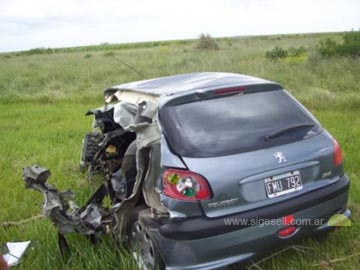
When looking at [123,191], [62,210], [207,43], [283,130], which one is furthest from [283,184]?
[207,43]

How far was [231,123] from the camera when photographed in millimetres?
3107

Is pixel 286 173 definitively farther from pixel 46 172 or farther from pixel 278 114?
pixel 46 172

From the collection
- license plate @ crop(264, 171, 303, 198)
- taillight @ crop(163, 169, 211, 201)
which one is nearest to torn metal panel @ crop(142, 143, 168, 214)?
taillight @ crop(163, 169, 211, 201)

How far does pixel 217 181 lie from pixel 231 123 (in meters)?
0.54

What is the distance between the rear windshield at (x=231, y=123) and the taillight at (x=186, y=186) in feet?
0.49

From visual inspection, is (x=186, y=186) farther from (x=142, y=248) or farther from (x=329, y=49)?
(x=329, y=49)

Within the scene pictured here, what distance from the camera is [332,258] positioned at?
10.8 feet

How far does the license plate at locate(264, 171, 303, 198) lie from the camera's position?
9.48 ft

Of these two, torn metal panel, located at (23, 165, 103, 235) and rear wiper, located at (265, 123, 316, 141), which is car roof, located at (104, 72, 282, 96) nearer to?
rear wiper, located at (265, 123, 316, 141)

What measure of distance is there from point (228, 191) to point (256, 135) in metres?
0.51

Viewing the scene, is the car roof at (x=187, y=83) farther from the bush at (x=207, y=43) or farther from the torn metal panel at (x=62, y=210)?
the bush at (x=207, y=43)

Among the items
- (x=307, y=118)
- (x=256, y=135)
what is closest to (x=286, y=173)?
(x=256, y=135)

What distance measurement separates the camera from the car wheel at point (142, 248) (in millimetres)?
2986

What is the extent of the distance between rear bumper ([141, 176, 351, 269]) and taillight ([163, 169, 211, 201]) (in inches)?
6.2
